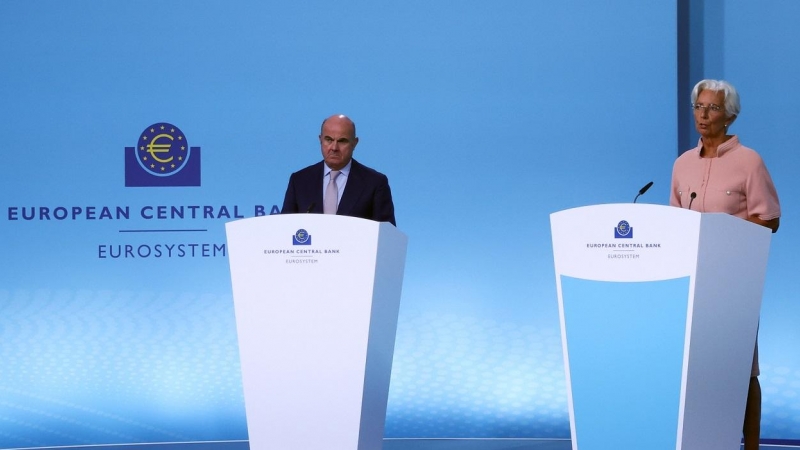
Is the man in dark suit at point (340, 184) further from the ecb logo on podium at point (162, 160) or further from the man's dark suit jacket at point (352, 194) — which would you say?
the ecb logo on podium at point (162, 160)

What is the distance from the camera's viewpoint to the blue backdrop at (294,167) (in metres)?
4.79

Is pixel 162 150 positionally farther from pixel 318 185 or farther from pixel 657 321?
pixel 657 321

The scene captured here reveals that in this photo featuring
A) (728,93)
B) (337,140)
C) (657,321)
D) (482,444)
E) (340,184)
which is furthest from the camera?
(482,444)

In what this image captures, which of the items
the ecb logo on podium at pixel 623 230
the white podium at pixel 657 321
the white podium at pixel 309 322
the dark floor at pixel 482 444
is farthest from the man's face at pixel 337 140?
the dark floor at pixel 482 444

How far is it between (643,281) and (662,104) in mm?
2270

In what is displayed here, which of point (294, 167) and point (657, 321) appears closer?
point (657, 321)

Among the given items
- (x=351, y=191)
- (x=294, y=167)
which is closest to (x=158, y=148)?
(x=294, y=167)

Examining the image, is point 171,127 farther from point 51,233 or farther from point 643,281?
point 643,281

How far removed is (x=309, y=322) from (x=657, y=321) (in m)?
1.08

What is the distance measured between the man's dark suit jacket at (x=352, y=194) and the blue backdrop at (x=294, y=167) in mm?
1187

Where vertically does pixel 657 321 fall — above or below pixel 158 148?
below

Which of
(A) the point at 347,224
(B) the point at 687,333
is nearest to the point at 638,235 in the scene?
(B) the point at 687,333

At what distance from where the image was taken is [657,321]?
2.73m

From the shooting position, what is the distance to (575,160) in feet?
15.8
